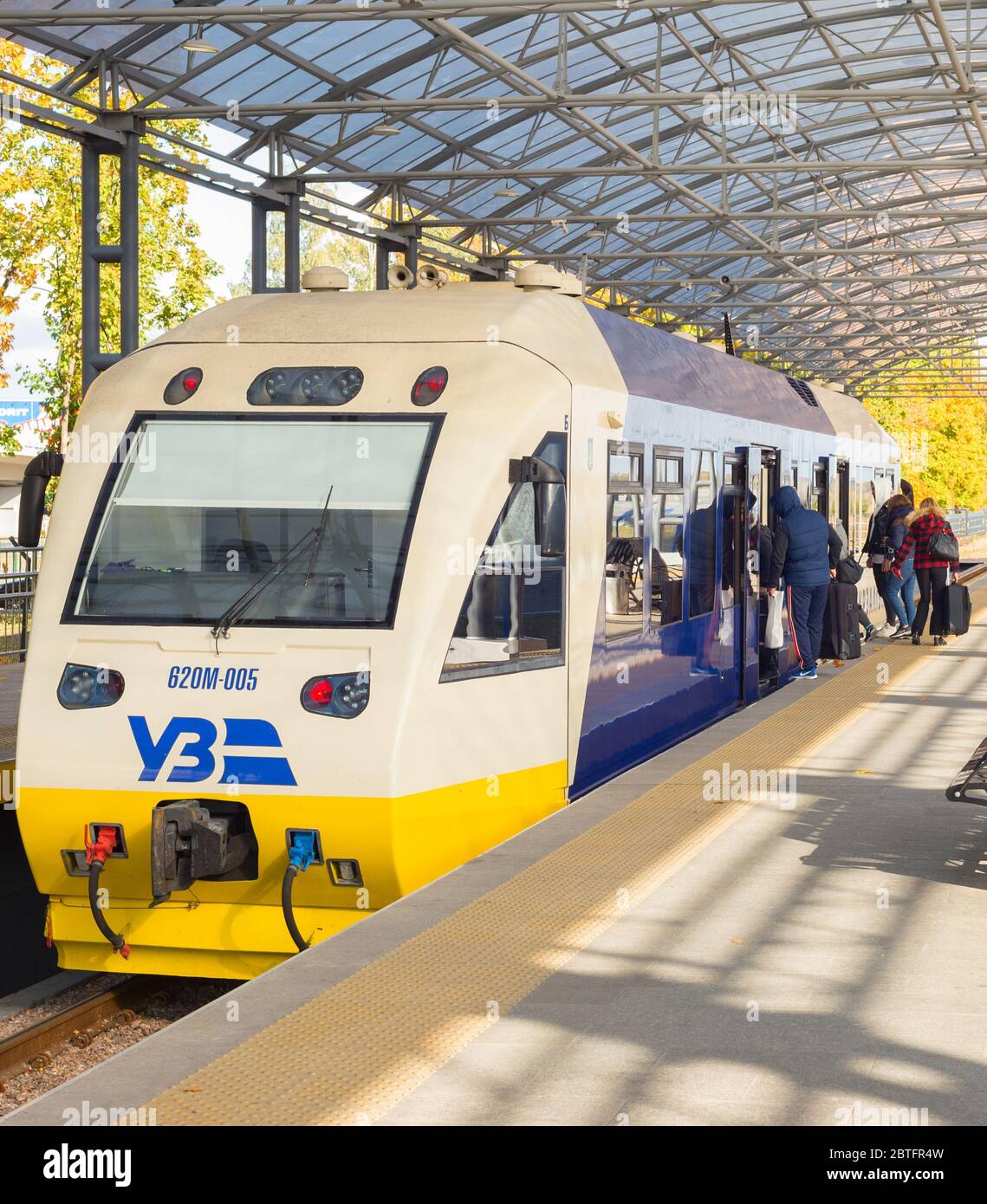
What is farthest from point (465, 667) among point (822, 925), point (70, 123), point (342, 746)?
point (70, 123)

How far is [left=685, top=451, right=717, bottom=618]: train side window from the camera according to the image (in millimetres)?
11680

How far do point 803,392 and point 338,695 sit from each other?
11.6 metres

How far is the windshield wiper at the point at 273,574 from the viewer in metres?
7.27

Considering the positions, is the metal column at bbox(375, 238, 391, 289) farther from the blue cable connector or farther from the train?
the blue cable connector

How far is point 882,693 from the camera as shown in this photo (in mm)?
13375

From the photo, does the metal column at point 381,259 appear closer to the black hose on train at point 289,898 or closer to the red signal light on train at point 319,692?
the red signal light on train at point 319,692

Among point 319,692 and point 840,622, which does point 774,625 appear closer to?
point 840,622

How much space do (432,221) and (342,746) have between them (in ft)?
71.8

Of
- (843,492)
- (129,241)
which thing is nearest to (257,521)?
(129,241)

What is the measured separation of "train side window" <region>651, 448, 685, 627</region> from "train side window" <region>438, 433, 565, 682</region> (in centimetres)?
229

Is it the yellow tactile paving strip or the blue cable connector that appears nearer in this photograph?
the yellow tactile paving strip

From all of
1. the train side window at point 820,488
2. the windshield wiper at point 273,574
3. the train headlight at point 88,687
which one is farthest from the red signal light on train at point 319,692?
the train side window at point 820,488

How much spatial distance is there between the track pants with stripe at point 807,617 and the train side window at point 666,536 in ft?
12.0

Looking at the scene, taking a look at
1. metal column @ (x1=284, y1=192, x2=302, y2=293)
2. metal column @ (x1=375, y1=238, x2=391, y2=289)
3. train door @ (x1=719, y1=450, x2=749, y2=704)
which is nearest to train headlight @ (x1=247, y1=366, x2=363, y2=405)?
train door @ (x1=719, y1=450, x2=749, y2=704)
